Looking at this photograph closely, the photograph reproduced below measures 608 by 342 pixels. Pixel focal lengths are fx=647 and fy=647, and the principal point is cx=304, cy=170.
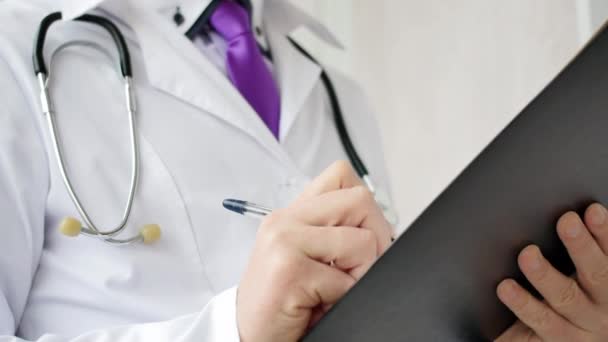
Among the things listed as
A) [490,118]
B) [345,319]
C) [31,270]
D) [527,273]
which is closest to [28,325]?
[31,270]

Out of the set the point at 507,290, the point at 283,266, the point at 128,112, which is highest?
the point at 507,290

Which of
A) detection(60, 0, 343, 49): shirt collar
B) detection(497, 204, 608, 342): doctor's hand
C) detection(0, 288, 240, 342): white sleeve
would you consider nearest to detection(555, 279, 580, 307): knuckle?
detection(497, 204, 608, 342): doctor's hand

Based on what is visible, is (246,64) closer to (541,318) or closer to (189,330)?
(189,330)

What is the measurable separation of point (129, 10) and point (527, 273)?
62 cm

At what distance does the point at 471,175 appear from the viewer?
40 cm

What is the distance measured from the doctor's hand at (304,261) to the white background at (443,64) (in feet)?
3.44

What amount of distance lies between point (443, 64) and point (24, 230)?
1.18 metres

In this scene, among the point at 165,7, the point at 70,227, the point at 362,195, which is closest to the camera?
the point at 362,195

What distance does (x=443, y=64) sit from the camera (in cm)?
161

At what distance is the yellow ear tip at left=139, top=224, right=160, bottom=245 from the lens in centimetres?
72

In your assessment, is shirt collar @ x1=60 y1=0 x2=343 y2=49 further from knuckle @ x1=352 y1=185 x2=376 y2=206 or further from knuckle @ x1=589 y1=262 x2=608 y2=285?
knuckle @ x1=589 y1=262 x2=608 y2=285

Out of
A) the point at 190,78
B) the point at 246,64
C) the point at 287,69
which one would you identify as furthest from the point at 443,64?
the point at 190,78

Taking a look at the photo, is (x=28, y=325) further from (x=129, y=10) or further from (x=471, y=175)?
(x=471, y=175)

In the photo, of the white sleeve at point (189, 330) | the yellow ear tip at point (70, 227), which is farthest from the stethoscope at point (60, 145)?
the white sleeve at point (189, 330)
